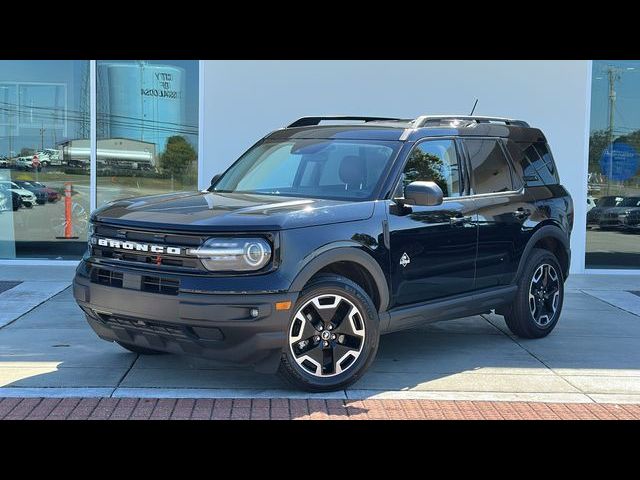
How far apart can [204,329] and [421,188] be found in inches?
73.7

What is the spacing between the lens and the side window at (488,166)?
21.7 ft

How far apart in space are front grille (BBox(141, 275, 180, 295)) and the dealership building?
586 centimetres

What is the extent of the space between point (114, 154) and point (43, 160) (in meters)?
1.05

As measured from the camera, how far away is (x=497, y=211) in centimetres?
660

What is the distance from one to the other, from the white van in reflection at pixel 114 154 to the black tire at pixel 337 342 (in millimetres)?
6596

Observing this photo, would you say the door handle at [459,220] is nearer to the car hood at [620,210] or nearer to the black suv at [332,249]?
the black suv at [332,249]

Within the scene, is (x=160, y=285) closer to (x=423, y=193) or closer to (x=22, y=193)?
(x=423, y=193)

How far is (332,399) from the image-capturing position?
17.1 ft

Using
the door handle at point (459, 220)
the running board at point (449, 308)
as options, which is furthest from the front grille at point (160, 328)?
the door handle at point (459, 220)

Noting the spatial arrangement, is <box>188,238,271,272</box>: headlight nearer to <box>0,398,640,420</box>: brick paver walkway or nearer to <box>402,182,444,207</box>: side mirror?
<box>0,398,640,420</box>: brick paver walkway

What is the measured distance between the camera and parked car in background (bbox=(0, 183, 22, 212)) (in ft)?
37.1

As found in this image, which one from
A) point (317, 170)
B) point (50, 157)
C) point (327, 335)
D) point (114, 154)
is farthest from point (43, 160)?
point (327, 335)
